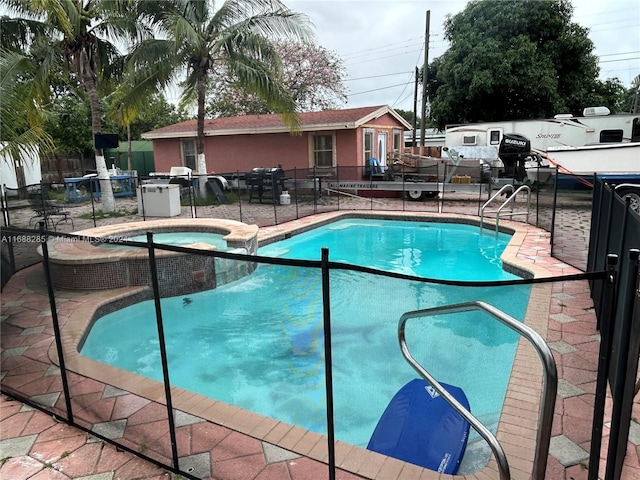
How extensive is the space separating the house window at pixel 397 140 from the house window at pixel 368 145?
202 centimetres

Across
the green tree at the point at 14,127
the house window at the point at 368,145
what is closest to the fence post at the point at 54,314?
the green tree at the point at 14,127

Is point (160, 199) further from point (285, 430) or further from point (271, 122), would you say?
point (285, 430)

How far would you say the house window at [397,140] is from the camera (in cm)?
1738

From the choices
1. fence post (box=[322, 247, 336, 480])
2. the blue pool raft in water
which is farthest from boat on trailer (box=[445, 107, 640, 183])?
fence post (box=[322, 247, 336, 480])

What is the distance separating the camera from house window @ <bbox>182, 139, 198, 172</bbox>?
57.1ft

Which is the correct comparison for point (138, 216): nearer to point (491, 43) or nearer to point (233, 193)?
point (233, 193)

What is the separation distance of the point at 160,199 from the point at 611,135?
45.0ft

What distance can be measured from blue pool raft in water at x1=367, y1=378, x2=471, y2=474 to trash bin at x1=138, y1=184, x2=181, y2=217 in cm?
933

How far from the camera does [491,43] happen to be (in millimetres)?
19672

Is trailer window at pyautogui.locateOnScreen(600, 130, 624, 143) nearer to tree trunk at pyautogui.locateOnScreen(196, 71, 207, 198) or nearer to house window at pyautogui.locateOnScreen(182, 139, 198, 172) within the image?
tree trunk at pyautogui.locateOnScreen(196, 71, 207, 198)

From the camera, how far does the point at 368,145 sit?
610 inches

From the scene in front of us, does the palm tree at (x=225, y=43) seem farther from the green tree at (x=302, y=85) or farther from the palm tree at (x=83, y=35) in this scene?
the green tree at (x=302, y=85)

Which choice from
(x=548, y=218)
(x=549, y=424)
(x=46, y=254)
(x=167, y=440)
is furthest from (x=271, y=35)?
(x=549, y=424)

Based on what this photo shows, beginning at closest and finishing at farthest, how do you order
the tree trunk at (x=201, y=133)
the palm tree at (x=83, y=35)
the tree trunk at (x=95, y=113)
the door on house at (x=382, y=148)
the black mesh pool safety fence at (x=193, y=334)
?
the black mesh pool safety fence at (x=193, y=334) < the palm tree at (x=83, y=35) < the tree trunk at (x=95, y=113) < the tree trunk at (x=201, y=133) < the door on house at (x=382, y=148)
